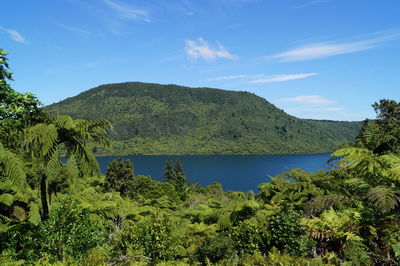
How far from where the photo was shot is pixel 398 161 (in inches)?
226

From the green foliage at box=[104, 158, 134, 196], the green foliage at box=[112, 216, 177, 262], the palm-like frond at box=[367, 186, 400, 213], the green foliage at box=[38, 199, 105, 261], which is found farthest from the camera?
the green foliage at box=[104, 158, 134, 196]

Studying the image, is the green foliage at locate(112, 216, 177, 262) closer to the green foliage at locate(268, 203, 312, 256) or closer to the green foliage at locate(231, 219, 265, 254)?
the green foliage at locate(231, 219, 265, 254)

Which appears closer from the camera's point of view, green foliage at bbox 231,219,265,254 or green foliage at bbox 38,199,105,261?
green foliage at bbox 38,199,105,261

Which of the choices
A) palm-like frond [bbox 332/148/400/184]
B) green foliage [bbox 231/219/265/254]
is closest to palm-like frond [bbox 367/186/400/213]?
palm-like frond [bbox 332/148/400/184]

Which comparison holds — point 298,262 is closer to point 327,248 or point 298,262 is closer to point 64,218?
point 327,248

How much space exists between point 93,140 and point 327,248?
603cm

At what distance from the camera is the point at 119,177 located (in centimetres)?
4150

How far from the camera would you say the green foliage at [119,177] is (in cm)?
4050

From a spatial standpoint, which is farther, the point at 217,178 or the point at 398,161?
the point at 217,178

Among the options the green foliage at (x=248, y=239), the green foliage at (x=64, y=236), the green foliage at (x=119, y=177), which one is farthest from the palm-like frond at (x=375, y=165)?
the green foliage at (x=119, y=177)

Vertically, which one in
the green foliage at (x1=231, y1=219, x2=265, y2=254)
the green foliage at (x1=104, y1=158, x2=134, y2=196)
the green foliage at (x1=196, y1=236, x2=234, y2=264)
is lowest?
the green foliage at (x1=104, y1=158, x2=134, y2=196)

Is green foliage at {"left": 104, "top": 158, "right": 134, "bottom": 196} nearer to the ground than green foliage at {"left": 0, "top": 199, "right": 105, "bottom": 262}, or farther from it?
nearer to the ground

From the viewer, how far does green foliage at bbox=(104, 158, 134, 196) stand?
4050 centimetres

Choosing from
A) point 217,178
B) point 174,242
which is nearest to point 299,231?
point 174,242
